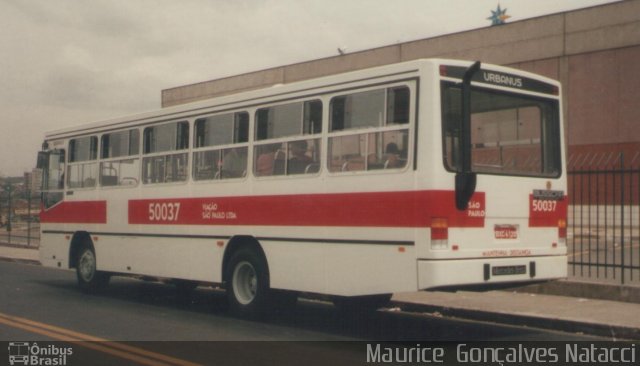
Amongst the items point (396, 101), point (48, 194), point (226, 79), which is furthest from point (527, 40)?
point (396, 101)

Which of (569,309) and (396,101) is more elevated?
(396,101)

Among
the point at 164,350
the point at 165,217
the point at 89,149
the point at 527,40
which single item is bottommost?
the point at 164,350

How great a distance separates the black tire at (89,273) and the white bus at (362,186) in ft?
5.64

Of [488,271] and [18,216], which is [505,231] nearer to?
[488,271]

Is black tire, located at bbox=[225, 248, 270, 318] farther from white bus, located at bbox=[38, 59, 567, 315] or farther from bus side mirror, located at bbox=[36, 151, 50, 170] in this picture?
bus side mirror, located at bbox=[36, 151, 50, 170]

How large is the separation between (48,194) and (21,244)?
49.2ft

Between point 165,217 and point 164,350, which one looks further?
point 165,217

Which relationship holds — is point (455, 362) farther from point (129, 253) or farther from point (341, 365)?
point (129, 253)

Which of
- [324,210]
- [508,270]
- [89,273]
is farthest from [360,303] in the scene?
[89,273]

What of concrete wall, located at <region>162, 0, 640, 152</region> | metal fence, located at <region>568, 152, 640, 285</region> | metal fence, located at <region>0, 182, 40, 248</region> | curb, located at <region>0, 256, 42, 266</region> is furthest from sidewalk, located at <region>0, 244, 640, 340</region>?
concrete wall, located at <region>162, 0, 640, 152</region>

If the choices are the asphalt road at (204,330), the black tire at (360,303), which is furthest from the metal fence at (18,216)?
the black tire at (360,303)

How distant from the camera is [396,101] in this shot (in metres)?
9.38

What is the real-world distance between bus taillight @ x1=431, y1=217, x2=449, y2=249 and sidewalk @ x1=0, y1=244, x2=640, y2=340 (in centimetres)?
247

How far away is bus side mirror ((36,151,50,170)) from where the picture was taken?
16.2 m
